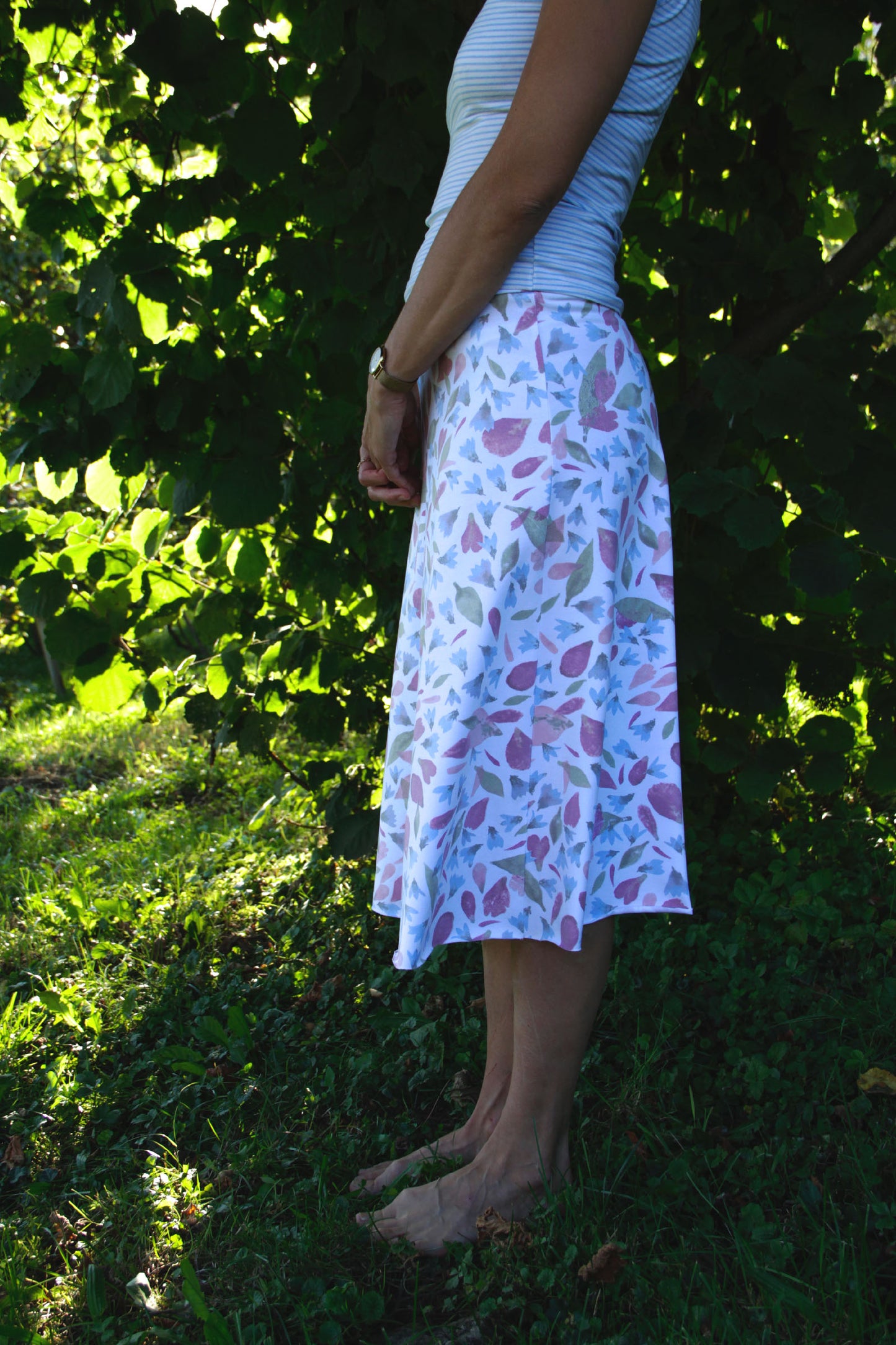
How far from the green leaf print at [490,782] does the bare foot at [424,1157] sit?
2.02ft

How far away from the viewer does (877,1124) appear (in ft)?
5.06

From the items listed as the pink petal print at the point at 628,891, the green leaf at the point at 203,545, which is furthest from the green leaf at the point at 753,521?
the green leaf at the point at 203,545

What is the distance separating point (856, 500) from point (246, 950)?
180 cm

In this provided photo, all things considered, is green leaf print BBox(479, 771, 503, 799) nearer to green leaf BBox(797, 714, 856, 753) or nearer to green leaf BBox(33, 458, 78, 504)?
green leaf BBox(797, 714, 856, 753)

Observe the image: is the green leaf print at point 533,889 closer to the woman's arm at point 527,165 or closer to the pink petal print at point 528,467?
the pink petal print at point 528,467

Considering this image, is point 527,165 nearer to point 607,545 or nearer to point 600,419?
point 600,419

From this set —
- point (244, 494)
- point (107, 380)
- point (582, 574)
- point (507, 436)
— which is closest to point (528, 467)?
point (507, 436)

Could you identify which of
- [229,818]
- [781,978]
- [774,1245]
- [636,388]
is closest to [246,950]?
[229,818]

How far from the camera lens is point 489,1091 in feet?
4.99

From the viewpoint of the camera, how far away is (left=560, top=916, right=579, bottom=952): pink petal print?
1.25m

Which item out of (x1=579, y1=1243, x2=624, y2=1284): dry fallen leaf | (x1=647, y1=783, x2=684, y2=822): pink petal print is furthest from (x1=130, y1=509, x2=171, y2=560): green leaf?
(x1=579, y1=1243, x2=624, y2=1284): dry fallen leaf

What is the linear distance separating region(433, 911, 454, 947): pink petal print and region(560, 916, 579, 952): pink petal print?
151 millimetres

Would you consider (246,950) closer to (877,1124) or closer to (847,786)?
(877,1124)

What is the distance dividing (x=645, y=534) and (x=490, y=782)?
0.41 metres
